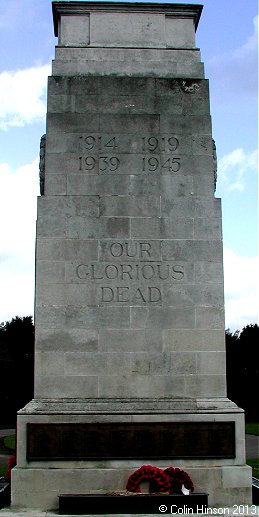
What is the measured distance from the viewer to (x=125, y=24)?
1576cm

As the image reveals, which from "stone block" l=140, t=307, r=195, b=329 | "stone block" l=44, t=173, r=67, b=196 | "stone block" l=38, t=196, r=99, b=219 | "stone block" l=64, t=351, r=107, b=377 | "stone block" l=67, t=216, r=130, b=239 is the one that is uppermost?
"stone block" l=44, t=173, r=67, b=196

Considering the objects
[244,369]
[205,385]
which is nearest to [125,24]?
[205,385]

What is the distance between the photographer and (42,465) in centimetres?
1338

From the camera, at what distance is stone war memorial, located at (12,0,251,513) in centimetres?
1349

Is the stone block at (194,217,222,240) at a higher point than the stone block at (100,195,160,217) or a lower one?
lower

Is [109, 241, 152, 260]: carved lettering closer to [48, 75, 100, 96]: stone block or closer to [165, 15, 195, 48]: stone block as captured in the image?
[48, 75, 100, 96]: stone block

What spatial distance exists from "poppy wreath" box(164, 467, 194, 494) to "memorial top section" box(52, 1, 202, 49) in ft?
30.3

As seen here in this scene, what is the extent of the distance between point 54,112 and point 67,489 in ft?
25.7

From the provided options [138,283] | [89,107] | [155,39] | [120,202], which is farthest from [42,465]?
[155,39]

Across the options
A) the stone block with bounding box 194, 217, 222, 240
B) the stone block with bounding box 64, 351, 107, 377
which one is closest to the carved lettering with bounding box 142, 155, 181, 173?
the stone block with bounding box 194, 217, 222, 240

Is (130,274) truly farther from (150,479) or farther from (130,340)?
(150,479)

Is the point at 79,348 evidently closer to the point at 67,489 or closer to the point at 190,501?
the point at 67,489

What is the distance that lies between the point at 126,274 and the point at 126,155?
8.55ft

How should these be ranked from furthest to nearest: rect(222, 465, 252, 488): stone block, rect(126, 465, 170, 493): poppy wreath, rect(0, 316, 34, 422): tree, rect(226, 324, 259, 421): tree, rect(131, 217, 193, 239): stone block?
rect(226, 324, 259, 421): tree
rect(0, 316, 34, 422): tree
rect(131, 217, 193, 239): stone block
rect(222, 465, 252, 488): stone block
rect(126, 465, 170, 493): poppy wreath
